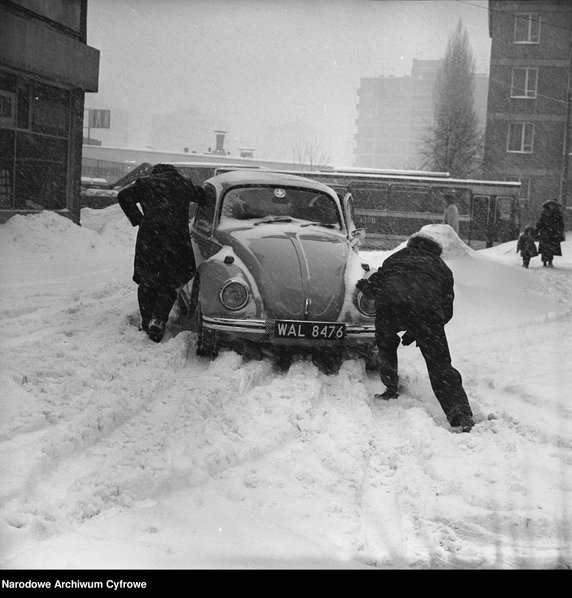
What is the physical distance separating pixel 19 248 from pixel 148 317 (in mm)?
6181

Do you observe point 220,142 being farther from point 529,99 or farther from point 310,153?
point 529,99

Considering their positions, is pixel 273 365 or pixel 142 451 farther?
pixel 273 365

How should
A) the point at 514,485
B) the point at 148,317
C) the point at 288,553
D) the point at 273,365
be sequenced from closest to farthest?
the point at 288,553 < the point at 514,485 < the point at 273,365 < the point at 148,317

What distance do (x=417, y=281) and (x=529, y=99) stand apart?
41.2m

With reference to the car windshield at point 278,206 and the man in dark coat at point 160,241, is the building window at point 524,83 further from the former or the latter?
the man in dark coat at point 160,241

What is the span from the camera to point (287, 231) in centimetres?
739

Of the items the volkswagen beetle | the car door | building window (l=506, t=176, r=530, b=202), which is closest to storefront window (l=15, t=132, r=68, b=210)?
the volkswagen beetle

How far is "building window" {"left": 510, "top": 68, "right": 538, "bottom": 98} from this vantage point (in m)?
43.2

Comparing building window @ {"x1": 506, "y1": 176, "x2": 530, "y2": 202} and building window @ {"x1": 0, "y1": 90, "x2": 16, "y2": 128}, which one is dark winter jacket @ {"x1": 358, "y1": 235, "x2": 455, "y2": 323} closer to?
building window @ {"x1": 0, "y1": 90, "x2": 16, "y2": 128}

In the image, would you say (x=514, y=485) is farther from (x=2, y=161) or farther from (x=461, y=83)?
(x=461, y=83)

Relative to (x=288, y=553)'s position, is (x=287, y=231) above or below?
above

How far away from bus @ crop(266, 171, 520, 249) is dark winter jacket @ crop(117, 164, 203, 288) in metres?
20.1

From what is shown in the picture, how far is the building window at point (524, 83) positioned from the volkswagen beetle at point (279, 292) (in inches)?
1554
